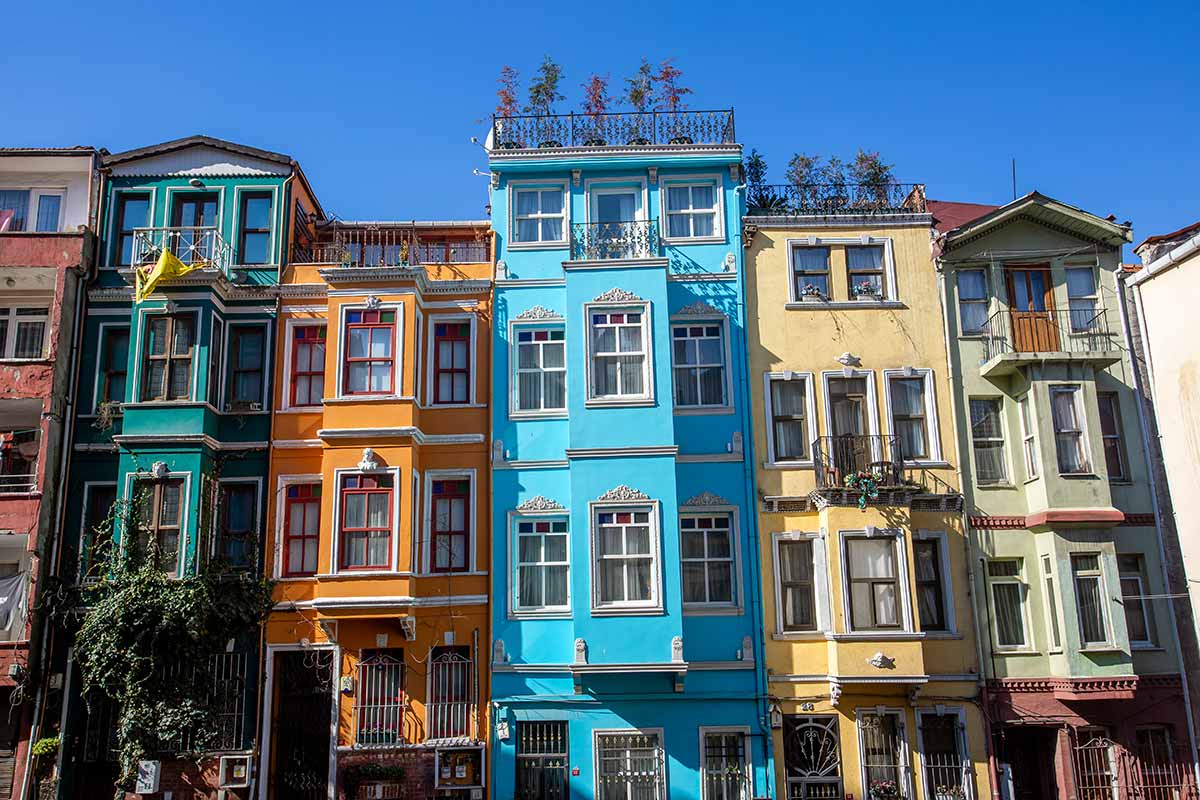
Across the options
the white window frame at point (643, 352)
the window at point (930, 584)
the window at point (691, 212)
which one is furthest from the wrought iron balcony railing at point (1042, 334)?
the white window frame at point (643, 352)

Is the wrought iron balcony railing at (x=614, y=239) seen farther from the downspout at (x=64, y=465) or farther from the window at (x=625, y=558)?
the downspout at (x=64, y=465)

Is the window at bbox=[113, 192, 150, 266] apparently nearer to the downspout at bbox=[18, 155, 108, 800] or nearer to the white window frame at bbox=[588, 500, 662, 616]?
the downspout at bbox=[18, 155, 108, 800]

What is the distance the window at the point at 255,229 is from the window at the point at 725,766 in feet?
45.5

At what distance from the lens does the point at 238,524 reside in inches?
840

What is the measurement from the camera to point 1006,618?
20438mm

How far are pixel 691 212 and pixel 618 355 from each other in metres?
3.92

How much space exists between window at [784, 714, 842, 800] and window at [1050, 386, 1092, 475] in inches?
273

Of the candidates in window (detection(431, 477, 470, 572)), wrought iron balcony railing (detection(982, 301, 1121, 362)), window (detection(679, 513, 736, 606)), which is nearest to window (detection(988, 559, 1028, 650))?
wrought iron balcony railing (detection(982, 301, 1121, 362))

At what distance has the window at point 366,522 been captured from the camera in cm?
2027

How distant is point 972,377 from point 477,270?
428 inches

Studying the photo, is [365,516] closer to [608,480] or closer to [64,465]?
[608,480]

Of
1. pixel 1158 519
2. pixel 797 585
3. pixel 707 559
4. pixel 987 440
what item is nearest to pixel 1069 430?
pixel 987 440

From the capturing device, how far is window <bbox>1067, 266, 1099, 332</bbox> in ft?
71.2

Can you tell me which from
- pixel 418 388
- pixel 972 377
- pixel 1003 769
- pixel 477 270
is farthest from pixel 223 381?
pixel 1003 769
